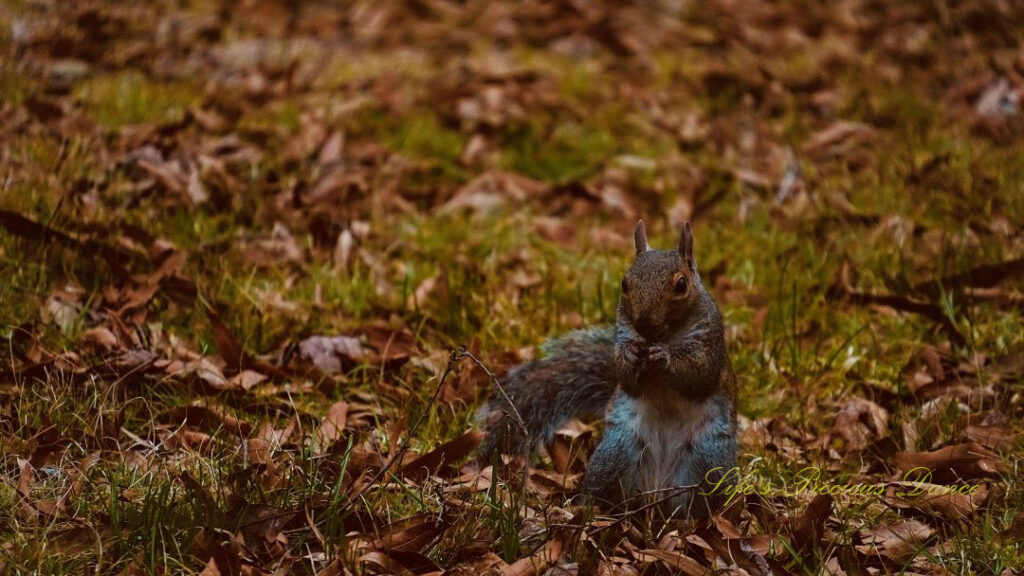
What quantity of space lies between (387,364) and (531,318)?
2.01ft

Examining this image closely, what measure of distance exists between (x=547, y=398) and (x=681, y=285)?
22.1 inches

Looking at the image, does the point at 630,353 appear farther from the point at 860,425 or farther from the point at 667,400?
the point at 860,425

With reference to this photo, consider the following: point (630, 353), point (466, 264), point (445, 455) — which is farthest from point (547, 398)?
point (466, 264)

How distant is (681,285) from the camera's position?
2.81 m

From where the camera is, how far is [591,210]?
5.19m

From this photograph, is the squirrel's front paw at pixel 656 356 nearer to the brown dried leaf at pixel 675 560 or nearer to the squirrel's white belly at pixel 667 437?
the squirrel's white belly at pixel 667 437

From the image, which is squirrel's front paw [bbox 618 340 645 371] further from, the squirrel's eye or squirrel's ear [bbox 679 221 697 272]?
squirrel's ear [bbox 679 221 697 272]

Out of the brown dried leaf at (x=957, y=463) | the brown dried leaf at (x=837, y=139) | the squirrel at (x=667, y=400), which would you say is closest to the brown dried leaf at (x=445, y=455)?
the squirrel at (x=667, y=400)

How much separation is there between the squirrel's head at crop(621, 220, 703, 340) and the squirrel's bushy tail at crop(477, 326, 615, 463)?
0.37 m

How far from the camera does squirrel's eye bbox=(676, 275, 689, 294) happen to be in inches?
110

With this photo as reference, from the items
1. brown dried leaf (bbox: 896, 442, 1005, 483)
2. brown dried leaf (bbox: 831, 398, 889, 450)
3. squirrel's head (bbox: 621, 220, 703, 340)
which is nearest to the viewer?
squirrel's head (bbox: 621, 220, 703, 340)

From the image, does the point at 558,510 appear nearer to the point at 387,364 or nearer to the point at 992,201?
the point at 387,364

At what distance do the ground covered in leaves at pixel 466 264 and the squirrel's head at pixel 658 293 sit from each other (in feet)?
1.62

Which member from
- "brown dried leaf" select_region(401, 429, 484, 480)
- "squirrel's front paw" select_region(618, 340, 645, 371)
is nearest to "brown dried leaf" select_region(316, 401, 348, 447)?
"brown dried leaf" select_region(401, 429, 484, 480)
